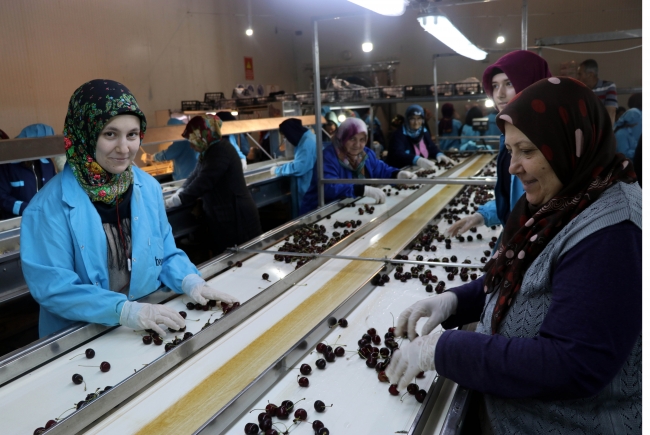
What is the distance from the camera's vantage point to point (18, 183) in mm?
5387

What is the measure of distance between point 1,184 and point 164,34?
7.85 meters

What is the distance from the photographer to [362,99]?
8516 millimetres

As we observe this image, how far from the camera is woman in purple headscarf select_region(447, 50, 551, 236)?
2477mm

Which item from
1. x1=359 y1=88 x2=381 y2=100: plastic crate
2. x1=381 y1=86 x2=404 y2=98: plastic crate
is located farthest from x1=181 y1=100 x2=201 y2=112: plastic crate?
x1=381 y1=86 x2=404 y2=98: plastic crate

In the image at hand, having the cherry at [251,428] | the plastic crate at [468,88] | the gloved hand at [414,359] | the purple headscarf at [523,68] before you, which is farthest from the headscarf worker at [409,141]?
the cherry at [251,428]

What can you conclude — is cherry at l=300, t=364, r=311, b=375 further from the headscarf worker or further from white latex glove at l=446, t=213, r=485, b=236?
the headscarf worker

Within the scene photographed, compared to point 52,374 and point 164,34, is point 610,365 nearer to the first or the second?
point 52,374

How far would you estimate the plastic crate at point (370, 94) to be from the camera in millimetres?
8453

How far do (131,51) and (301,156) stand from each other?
727cm

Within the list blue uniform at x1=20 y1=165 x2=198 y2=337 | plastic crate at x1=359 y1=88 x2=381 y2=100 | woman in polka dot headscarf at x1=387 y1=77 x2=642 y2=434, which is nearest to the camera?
woman in polka dot headscarf at x1=387 y1=77 x2=642 y2=434

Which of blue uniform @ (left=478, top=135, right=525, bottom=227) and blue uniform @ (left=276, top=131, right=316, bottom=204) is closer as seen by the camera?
blue uniform @ (left=478, top=135, right=525, bottom=227)

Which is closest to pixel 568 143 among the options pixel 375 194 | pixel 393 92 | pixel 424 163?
pixel 375 194

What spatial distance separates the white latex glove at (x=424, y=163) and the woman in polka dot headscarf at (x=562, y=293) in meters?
5.76

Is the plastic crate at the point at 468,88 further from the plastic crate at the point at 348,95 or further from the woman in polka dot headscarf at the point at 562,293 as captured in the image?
the woman in polka dot headscarf at the point at 562,293
